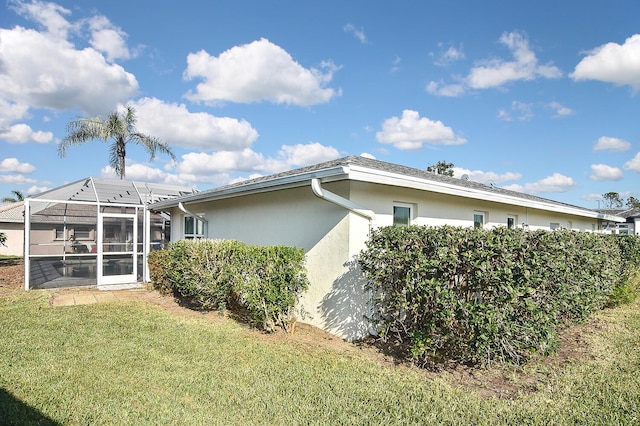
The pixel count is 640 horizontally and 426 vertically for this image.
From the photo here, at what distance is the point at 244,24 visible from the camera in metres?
12.2

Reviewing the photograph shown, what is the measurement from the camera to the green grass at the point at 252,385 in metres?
3.56

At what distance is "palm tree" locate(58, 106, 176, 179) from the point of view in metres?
20.1

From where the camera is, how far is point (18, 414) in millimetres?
3484

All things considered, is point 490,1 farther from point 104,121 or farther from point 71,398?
point 104,121

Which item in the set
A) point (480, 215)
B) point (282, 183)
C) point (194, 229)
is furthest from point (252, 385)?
point (194, 229)

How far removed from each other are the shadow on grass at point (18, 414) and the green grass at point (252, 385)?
10 millimetres

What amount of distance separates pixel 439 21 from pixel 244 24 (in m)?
6.76

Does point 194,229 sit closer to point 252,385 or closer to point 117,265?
point 117,265

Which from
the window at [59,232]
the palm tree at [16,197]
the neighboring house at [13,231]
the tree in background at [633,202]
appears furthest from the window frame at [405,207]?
the tree in background at [633,202]

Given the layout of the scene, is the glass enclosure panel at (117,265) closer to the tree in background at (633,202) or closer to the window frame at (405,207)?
the window frame at (405,207)

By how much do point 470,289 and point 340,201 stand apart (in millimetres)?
2493

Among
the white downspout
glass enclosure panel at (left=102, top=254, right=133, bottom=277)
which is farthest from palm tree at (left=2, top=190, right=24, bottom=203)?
the white downspout

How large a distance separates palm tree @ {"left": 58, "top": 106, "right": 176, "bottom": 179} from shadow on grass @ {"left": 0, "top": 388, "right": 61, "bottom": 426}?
66.4ft

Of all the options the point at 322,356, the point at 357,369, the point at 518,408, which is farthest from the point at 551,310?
the point at 322,356
